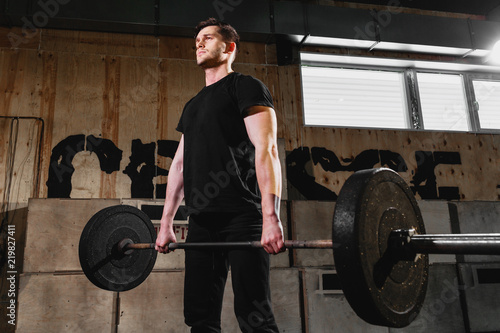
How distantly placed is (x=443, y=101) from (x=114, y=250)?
12.7 ft

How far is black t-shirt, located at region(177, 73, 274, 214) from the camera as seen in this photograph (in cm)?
128

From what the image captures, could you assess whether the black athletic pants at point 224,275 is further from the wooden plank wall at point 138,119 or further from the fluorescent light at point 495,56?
the fluorescent light at point 495,56

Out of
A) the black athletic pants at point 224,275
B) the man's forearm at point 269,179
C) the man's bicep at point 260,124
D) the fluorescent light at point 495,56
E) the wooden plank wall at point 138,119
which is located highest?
the fluorescent light at point 495,56

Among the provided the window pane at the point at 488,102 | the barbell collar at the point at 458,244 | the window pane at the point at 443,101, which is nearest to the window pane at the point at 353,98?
the window pane at the point at 443,101

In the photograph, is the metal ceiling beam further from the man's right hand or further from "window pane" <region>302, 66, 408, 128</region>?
the man's right hand

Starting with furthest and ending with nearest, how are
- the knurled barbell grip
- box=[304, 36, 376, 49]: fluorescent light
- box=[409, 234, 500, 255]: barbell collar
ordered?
box=[304, 36, 376, 49]: fluorescent light
the knurled barbell grip
box=[409, 234, 500, 255]: barbell collar

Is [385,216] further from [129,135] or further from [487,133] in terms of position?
[487,133]

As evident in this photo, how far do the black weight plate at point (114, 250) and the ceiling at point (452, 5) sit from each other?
355 centimetres

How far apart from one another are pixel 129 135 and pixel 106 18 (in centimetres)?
104

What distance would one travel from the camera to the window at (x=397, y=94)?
3980 mm

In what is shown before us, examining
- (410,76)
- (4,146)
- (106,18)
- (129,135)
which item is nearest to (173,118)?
(129,135)

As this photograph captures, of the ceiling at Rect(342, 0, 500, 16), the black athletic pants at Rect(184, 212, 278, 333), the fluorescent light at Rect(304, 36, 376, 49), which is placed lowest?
the black athletic pants at Rect(184, 212, 278, 333)

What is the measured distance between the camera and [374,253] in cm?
101

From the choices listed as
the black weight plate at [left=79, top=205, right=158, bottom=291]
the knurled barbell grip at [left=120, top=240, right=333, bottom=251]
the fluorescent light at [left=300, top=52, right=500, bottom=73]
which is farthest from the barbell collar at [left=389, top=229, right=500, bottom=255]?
the fluorescent light at [left=300, top=52, right=500, bottom=73]
